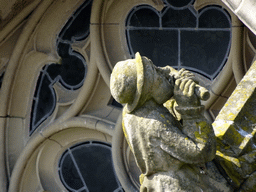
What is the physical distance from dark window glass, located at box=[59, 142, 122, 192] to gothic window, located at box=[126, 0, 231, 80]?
1.16m

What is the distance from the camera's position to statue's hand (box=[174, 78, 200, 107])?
253 centimetres

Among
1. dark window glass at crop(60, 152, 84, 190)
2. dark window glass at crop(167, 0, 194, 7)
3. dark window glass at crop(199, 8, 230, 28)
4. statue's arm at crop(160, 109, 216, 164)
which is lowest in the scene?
dark window glass at crop(60, 152, 84, 190)

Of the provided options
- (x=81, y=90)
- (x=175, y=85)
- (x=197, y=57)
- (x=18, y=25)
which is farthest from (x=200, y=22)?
(x=175, y=85)

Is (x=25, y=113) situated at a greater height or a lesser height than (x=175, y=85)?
lesser

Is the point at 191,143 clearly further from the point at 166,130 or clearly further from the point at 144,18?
the point at 144,18

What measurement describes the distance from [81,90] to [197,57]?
1331 millimetres

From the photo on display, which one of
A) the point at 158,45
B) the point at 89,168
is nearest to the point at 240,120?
the point at 158,45

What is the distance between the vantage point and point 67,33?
19.7 feet

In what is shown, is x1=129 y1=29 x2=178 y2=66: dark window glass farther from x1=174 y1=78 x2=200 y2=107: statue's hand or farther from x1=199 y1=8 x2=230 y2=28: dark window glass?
x1=174 y1=78 x2=200 y2=107: statue's hand

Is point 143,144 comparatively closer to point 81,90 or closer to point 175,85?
point 175,85

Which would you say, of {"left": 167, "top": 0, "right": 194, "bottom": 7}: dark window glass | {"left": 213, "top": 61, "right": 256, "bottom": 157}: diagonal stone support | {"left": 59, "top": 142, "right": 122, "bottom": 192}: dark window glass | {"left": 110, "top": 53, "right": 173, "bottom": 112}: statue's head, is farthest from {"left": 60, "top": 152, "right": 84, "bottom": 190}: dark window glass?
{"left": 110, "top": 53, "right": 173, "bottom": 112}: statue's head

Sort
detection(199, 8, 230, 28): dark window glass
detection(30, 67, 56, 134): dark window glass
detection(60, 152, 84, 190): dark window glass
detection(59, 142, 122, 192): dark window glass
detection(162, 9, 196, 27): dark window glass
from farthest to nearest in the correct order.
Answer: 1. detection(30, 67, 56, 134): dark window glass
2. detection(60, 152, 84, 190): dark window glass
3. detection(59, 142, 122, 192): dark window glass
4. detection(162, 9, 196, 27): dark window glass
5. detection(199, 8, 230, 28): dark window glass

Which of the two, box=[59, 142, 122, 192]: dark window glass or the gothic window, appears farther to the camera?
box=[59, 142, 122, 192]: dark window glass

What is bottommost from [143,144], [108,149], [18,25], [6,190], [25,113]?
[6,190]
